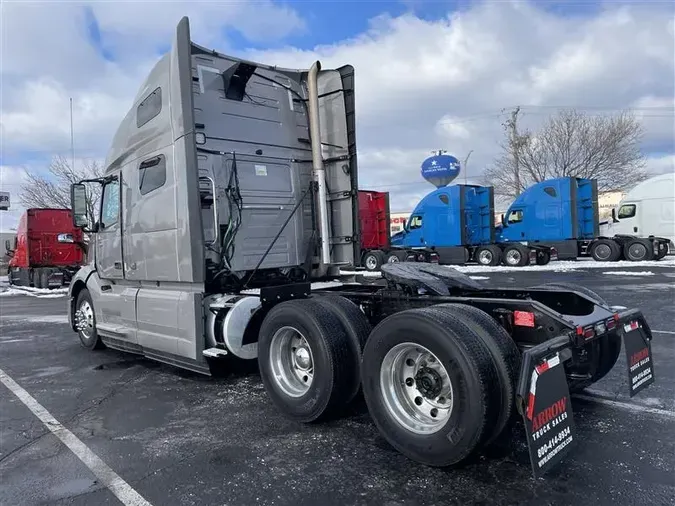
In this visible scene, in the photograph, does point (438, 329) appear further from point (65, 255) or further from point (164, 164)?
point (65, 255)

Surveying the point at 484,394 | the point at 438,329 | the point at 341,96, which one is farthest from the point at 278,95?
the point at 484,394

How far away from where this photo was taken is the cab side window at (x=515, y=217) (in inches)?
949

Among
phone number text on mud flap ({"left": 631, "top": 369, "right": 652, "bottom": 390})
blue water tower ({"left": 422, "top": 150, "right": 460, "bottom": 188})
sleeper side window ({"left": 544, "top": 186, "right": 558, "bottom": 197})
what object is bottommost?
phone number text on mud flap ({"left": 631, "top": 369, "right": 652, "bottom": 390})

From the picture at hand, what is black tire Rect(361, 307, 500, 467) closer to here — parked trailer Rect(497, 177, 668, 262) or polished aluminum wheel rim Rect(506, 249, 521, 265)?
polished aluminum wheel rim Rect(506, 249, 521, 265)

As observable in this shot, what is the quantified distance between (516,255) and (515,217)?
236 cm

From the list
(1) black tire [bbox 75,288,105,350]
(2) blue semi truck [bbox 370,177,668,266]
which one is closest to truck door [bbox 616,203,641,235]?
(2) blue semi truck [bbox 370,177,668,266]

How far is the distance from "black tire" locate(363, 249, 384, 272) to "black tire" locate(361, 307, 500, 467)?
2111 centimetres

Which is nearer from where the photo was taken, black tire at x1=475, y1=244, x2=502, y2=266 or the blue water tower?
black tire at x1=475, y1=244, x2=502, y2=266

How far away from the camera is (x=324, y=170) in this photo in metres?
6.52

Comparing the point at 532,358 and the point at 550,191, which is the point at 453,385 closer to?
the point at 532,358

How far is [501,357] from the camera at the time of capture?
3.37 meters

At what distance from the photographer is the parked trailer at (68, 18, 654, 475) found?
11.2ft

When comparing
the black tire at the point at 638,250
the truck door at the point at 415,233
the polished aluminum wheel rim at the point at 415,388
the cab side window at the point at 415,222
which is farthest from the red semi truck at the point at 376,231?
the polished aluminum wheel rim at the point at 415,388

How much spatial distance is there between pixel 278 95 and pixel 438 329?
13.2 feet
